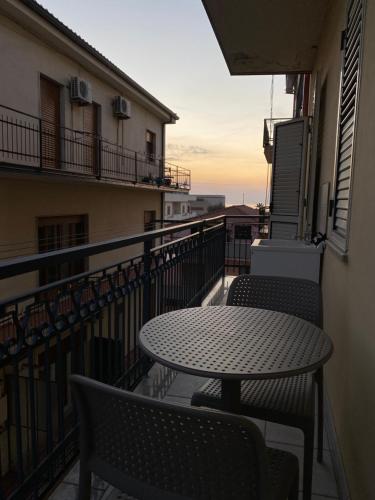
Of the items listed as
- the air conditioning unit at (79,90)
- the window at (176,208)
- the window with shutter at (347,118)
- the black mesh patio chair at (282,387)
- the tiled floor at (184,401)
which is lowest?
the tiled floor at (184,401)

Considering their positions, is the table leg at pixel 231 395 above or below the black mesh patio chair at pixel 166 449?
below

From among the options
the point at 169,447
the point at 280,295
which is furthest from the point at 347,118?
the point at 169,447

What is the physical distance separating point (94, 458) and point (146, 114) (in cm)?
1425

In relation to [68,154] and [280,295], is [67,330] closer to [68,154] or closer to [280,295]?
[280,295]

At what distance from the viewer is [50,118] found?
8.85 m

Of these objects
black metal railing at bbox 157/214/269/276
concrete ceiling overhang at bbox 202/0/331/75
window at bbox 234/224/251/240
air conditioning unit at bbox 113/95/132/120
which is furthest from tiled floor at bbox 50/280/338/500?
air conditioning unit at bbox 113/95/132/120

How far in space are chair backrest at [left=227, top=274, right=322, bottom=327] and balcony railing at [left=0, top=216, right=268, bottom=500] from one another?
607 millimetres

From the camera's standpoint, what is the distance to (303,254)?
128 inches

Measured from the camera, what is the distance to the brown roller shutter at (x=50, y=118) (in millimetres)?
8570

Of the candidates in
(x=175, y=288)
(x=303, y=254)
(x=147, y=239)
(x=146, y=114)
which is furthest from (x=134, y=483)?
(x=146, y=114)

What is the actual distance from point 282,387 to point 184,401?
0.99 meters

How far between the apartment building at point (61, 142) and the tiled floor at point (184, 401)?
459cm

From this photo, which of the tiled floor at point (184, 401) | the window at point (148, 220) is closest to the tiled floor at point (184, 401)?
the tiled floor at point (184, 401)

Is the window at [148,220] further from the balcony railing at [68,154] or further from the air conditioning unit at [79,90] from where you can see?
the air conditioning unit at [79,90]
